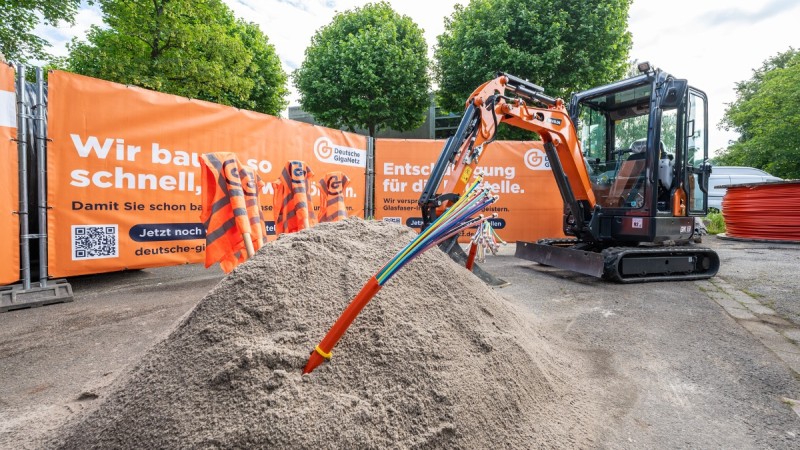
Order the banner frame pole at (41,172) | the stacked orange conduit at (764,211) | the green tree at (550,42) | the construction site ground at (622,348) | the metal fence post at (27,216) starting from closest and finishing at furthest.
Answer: the construction site ground at (622,348) < the metal fence post at (27,216) < the banner frame pole at (41,172) < the stacked orange conduit at (764,211) < the green tree at (550,42)

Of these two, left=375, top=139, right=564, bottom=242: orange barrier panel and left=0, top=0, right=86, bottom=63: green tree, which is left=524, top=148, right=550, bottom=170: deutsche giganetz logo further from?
left=0, top=0, right=86, bottom=63: green tree

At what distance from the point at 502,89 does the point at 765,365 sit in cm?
408

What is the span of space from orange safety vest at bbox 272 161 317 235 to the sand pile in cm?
242

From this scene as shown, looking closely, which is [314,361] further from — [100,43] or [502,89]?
[100,43]

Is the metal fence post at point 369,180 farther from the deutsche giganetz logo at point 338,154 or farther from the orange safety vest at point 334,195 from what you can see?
the orange safety vest at point 334,195

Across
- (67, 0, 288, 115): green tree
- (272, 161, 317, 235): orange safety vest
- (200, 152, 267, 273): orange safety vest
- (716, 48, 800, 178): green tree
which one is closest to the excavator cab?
(272, 161, 317, 235): orange safety vest

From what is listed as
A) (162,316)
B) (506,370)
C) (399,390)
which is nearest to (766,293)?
(506,370)

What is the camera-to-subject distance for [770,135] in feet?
70.6

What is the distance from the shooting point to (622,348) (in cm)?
292

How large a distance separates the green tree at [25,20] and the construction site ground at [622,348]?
511 inches

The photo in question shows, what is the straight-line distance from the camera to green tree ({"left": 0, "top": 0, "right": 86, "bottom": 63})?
1214cm

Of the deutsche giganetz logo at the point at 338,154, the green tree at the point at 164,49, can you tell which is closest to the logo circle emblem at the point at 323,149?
the deutsche giganetz logo at the point at 338,154

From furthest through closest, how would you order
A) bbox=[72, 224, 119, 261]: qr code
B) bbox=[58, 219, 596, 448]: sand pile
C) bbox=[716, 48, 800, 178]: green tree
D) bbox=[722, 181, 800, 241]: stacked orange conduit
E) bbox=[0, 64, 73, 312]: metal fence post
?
bbox=[716, 48, 800, 178]: green tree → bbox=[722, 181, 800, 241]: stacked orange conduit → bbox=[72, 224, 119, 261]: qr code → bbox=[0, 64, 73, 312]: metal fence post → bbox=[58, 219, 596, 448]: sand pile

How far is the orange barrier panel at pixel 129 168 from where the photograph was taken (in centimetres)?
441
